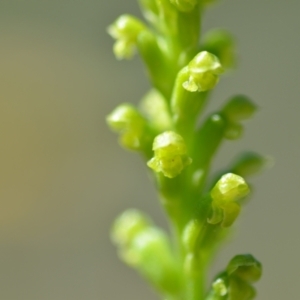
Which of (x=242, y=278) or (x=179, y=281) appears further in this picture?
(x=179, y=281)

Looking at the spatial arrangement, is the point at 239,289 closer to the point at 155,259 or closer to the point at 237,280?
the point at 237,280

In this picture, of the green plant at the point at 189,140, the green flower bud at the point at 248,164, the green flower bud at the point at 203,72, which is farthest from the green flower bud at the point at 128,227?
the green flower bud at the point at 203,72

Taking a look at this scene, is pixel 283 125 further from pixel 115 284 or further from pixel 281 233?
pixel 115 284

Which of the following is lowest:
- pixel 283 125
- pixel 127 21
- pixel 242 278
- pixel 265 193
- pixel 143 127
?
pixel 242 278

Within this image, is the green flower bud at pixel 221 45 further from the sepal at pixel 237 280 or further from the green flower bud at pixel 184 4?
the sepal at pixel 237 280

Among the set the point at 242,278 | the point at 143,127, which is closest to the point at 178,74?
the point at 143,127

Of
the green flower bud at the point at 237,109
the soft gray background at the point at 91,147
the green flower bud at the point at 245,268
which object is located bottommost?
the green flower bud at the point at 245,268

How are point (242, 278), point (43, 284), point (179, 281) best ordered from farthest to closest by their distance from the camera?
point (43, 284) → point (179, 281) → point (242, 278)
